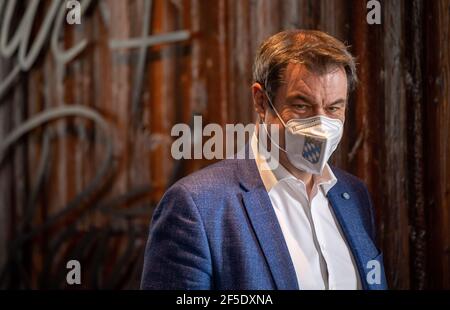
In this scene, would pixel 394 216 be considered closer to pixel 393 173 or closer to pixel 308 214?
pixel 393 173

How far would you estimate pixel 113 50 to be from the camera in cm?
197

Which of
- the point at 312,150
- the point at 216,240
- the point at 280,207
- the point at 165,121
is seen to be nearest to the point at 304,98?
the point at 312,150

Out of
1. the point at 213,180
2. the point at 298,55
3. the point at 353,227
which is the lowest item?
the point at 353,227

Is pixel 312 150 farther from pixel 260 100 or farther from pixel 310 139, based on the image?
pixel 260 100

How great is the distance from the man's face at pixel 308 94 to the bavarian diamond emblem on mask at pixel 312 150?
0.05 m

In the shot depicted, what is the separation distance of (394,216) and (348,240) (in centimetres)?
44

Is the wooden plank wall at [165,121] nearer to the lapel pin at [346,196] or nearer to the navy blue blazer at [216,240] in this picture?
the lapel pin at [346,196]

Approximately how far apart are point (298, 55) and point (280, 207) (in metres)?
0.34

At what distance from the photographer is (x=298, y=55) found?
1297mm

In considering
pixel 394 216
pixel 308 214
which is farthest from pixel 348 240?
pixel 394 216

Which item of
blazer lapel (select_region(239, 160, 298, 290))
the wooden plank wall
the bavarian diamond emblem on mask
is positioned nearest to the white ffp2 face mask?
the bavarian diamond emblem on mask

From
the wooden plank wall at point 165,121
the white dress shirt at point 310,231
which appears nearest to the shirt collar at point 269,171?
the white dress shirt at point 310,231

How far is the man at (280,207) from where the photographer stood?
4.17ft
